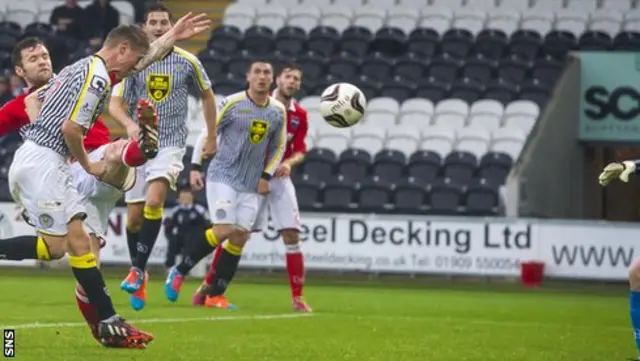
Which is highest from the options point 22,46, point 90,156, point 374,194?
point 22,46

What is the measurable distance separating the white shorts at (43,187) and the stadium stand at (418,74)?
14.0 m

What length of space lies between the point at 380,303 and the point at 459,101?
32.5ft

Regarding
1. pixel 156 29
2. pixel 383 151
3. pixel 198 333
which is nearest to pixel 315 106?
pixel 383 151

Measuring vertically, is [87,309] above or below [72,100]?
below

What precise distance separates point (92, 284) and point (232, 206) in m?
5.52

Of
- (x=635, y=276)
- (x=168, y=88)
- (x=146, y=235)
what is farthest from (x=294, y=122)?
(x=635, y=276)

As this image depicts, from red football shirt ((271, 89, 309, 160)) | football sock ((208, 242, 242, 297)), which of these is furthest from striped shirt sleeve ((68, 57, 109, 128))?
red football shirt ((271, 89, 309, 160))

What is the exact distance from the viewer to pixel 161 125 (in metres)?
13.7

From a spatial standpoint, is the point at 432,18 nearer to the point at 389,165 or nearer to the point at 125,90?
the point at 389,165

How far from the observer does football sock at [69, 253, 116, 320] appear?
375 inches

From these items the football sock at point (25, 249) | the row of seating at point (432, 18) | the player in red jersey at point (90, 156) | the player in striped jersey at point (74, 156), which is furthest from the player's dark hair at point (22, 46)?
the row of seating at point (432, 18)

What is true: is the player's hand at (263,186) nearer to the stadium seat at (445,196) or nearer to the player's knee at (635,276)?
the player's knee at (635,276)

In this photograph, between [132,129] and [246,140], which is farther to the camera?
[246,140]

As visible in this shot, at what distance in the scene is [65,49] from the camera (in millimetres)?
26531
